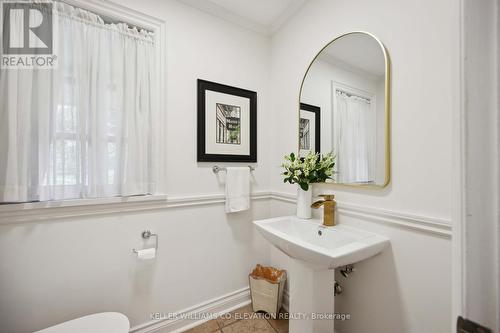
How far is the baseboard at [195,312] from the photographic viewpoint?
1.44 m

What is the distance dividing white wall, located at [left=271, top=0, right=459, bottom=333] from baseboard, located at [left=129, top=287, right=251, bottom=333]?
0.83 meters

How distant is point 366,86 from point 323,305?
1.29 metres

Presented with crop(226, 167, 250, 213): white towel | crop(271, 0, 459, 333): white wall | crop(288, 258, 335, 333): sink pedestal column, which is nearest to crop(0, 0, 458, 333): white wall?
crop(271, 0, 459, 333): white wall

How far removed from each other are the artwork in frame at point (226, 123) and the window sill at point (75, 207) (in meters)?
0.48

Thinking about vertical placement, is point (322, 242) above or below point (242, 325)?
above

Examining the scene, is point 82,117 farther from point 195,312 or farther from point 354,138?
point 354,138

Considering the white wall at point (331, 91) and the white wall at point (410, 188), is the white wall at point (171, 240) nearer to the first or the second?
the white wall at point (331, 91)

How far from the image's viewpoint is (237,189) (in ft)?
5.68

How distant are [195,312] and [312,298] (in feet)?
3.18

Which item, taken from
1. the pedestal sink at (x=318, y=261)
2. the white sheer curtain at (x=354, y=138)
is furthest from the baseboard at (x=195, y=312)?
the white sheer curtain at (x=354, y=138)

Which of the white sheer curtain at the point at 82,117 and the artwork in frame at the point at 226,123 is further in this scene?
the artwork in frame at the point at 226,123

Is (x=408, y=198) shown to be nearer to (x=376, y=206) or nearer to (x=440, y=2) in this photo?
(x=376, y=206)

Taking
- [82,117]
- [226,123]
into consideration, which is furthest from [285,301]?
[82,117]

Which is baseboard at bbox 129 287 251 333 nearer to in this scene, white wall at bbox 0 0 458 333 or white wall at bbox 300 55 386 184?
white wall at bbox 0 0 458 333
